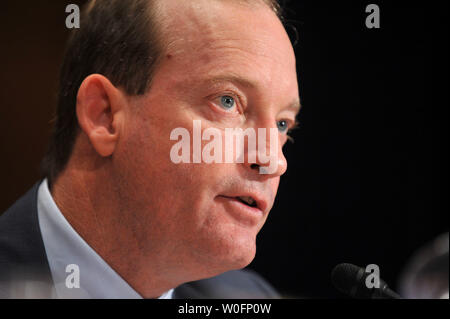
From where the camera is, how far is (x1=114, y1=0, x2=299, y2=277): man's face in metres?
1.04

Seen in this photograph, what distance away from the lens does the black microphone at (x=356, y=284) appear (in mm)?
1049

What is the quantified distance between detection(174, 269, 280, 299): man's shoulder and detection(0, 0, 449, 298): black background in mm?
52

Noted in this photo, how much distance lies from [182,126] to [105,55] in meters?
0.24

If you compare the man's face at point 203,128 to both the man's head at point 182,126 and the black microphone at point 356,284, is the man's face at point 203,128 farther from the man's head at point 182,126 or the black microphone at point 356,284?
the black microphone at point 356,284

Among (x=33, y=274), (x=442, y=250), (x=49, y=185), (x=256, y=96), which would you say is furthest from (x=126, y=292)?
(x=442, y=250)

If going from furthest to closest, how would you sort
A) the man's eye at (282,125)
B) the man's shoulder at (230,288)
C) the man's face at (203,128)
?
the man's shoulder at (230,288) < the man's eye at (282,125) < the man's face at (203,128)

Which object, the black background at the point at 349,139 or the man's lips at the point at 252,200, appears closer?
the man's lips at the point at 252,200

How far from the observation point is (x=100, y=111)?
3.53 ft

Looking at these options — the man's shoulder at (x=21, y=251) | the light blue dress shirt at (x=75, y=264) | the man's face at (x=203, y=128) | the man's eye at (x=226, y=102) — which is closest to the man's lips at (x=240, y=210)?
the man's face at (x=203, y=128)

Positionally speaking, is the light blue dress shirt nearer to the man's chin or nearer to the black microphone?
the man's chin

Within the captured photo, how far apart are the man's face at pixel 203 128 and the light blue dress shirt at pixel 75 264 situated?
0.38 feet

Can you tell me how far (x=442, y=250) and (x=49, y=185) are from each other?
1142 millimetres

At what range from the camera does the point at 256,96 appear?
1062mm

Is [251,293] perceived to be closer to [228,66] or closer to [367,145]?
[367,145]
